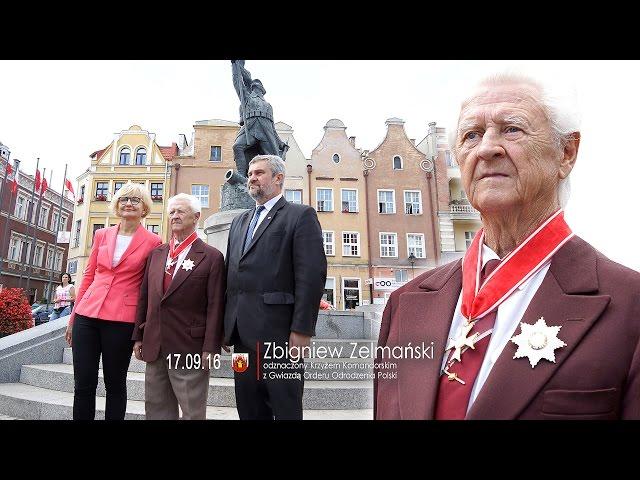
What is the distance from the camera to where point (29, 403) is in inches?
119

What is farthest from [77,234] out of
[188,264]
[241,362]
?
[241,362]

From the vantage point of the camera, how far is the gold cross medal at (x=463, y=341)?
875mm

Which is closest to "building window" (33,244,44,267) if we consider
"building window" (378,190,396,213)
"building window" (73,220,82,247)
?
"building window" (73,220,82,247)

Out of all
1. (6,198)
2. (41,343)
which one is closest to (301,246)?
(41,343)

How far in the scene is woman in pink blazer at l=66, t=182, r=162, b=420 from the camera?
2.22 m

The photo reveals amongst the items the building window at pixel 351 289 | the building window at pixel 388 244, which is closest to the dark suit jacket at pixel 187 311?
the building window at pixel 351 289

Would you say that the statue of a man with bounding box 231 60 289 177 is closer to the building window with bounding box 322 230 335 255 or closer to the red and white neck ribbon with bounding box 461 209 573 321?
the red and white neck ribbon with bounding box 461 209 573 321

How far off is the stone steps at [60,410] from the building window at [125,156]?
17.2 metres

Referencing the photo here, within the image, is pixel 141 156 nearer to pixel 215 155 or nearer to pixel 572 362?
pixel 215 155

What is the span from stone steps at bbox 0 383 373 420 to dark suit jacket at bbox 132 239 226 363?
0.80 m

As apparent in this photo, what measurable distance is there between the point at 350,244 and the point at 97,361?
16202 mm

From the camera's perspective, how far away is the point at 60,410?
9.61 feet

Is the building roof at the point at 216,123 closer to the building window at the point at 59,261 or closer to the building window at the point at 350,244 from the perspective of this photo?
the building window at the point at 350,244

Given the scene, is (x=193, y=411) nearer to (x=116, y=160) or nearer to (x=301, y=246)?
(x=301, y=246)
